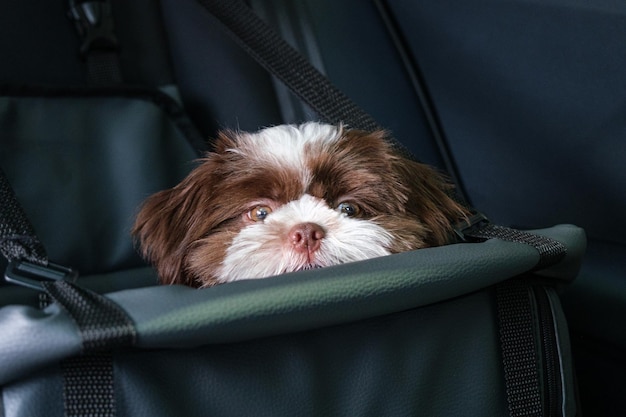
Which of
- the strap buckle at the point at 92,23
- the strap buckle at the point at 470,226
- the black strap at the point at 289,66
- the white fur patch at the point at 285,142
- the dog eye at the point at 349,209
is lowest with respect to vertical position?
the strap buckle at the point at 470,226

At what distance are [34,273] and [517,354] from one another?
2.01ft

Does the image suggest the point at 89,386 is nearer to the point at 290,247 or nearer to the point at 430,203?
the point at 290,247

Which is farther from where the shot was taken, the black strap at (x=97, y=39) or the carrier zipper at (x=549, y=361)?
the black strap at (x=97, y=39)

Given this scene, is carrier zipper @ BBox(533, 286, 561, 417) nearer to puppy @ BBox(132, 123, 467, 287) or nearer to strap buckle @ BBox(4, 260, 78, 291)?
puppy @ BBox(132, 123, 467, 287)

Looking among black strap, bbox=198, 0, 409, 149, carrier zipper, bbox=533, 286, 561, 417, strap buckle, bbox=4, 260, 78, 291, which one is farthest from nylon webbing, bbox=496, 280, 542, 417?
strap buckle, bbox=4, 260, 78, 291

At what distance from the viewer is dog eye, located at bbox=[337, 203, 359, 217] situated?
4.09 feet

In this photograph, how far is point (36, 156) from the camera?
4.87 feet

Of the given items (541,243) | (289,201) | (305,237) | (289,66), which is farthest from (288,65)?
(541,243)

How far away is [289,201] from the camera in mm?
1224

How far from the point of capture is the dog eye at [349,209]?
1.25 meters

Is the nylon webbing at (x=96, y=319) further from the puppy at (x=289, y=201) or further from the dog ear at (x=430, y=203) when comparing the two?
the dog ear at (x=430, y=203)

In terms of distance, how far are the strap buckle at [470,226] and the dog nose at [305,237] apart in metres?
0.22

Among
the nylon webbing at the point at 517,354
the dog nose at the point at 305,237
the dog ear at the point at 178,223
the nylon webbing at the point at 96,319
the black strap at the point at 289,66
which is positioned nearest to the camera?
the nylon webbing at the point at 96,319

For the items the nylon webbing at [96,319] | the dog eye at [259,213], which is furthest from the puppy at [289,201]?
the nylon webbing at [96,319]
